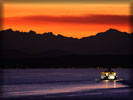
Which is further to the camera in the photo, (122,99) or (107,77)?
(107,77)

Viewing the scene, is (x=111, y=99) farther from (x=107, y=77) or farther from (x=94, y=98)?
(x=107, y=77)

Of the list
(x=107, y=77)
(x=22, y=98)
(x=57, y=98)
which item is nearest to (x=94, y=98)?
(x=57, y=98)

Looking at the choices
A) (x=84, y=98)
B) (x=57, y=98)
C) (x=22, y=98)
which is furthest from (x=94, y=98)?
(x=22, y=98)

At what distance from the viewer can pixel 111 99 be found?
125ft

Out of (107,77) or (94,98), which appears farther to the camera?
(107,77)

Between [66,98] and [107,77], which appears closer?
[66,98]

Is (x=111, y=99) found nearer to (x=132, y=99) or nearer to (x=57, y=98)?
(x=132, y=99)

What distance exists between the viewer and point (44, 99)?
37500mm

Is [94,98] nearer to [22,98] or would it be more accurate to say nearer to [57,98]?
[57,98]

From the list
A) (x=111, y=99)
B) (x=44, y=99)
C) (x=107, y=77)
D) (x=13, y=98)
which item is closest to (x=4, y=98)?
(x=13, y=98)

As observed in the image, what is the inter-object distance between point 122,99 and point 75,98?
414 cm

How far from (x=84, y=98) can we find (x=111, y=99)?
8.09ft

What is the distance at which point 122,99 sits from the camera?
3800 cm

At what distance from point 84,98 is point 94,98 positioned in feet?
A: 2.88
